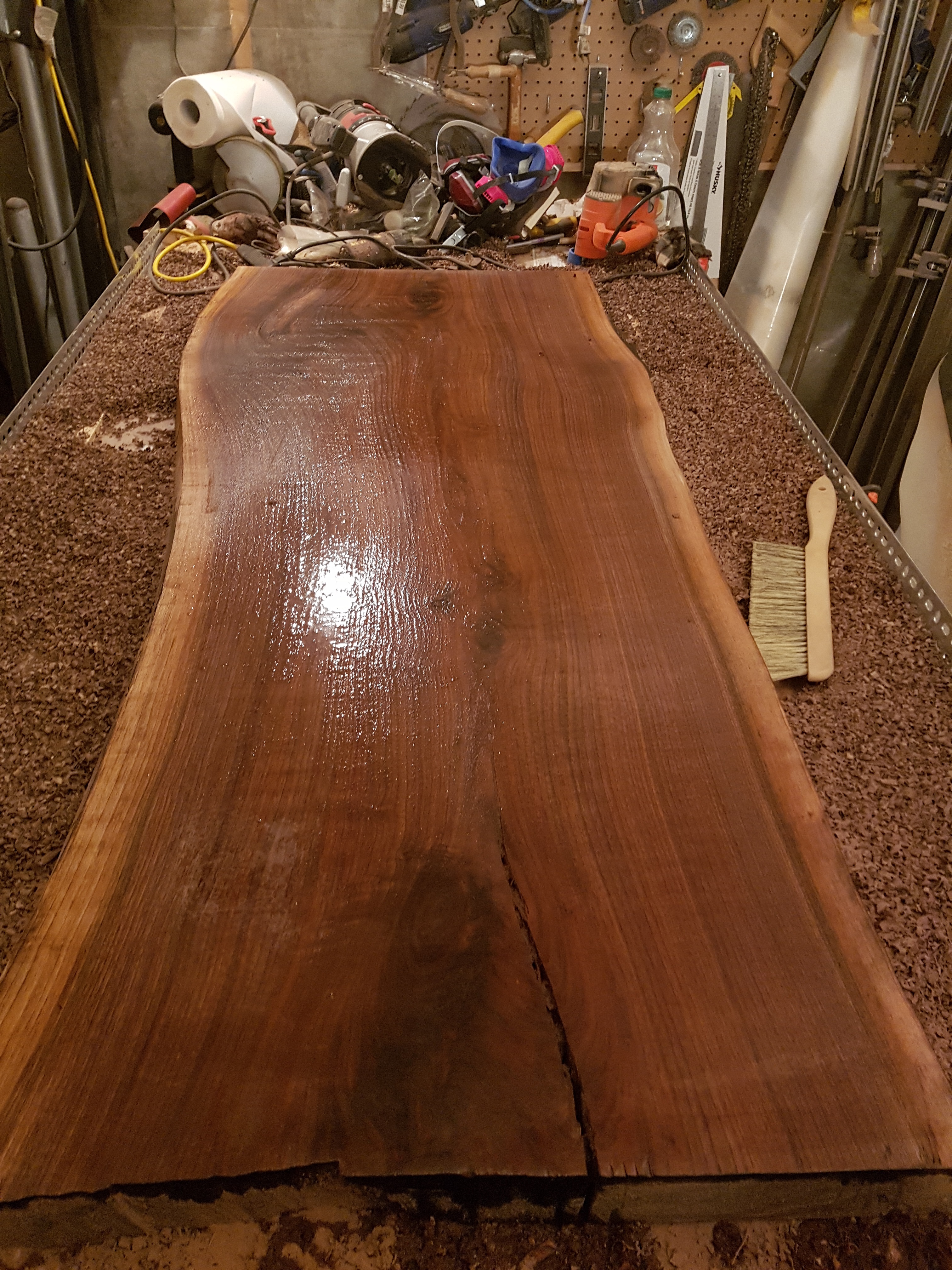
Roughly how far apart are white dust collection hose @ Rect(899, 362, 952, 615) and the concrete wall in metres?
1.89

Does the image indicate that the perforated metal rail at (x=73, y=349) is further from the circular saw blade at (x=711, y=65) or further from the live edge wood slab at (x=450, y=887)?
the circular saw blade at (x=711, y=65)

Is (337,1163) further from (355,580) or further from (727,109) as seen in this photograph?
(727,109)

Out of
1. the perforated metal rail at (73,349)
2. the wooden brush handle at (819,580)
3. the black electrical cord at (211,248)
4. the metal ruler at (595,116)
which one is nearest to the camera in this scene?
the wooden brush handle at (819,580)

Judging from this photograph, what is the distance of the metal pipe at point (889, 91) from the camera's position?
2.29 meters

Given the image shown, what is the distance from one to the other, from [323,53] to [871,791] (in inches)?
103

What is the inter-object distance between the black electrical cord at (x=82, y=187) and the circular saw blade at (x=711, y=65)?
1820 millimetres

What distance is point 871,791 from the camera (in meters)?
0.86

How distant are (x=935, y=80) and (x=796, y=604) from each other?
2.27 m

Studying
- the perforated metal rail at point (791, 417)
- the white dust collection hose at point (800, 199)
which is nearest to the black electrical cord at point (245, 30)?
the perforated metal rail at point (791, 417)

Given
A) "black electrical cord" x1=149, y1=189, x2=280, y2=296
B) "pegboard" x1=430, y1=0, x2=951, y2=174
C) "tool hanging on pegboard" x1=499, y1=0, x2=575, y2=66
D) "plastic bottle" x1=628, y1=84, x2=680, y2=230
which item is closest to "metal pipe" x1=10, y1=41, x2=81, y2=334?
"black electrical cord" x1=149, y1=189, x2=280, y2=296

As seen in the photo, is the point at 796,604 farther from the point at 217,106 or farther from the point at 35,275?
the point at 35,275

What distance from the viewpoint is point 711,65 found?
7.95 ft

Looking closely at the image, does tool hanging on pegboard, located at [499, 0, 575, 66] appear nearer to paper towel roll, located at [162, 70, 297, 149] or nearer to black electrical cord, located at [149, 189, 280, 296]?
paper towel roll, located at [162, 70, 297, 149]

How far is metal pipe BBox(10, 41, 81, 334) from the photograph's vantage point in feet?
6.84
